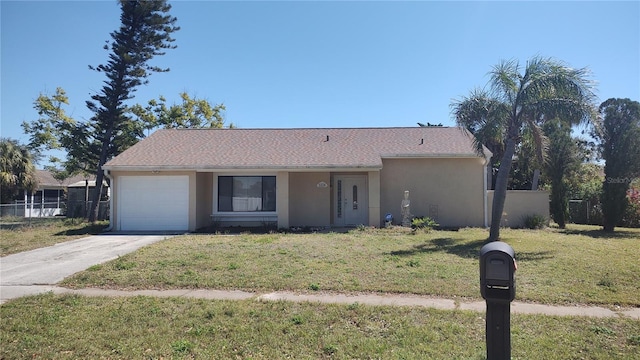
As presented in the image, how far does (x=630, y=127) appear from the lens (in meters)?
15.7

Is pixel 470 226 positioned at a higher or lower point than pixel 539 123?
lower

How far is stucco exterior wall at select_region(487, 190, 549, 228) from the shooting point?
17.0 metres

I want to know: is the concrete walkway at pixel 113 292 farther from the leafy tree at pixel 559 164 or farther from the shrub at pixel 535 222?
the leafy tree at pixel 559 164

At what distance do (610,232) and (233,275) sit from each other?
50.0 ft

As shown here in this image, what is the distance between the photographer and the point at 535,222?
53.6 feet

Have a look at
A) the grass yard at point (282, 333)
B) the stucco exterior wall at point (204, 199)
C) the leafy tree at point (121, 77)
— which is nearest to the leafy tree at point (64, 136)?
the leafy tree at point (121, 77)

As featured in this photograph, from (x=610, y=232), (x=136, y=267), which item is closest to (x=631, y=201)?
(x=610, y=232)

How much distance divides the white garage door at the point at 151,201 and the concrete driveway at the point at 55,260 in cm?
162

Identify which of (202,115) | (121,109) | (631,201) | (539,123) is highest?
(202,115)

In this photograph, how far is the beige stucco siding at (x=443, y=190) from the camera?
16.6m

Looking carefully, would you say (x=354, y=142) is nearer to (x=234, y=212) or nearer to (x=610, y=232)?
(x=234, y=212)

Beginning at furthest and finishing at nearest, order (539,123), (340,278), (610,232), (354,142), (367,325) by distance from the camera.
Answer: (354,142) → (610,232) → (539,123) → (340,278) → (367,325)

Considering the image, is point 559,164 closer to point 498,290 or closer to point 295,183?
point 295,183

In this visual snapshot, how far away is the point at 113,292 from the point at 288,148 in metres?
11.5
